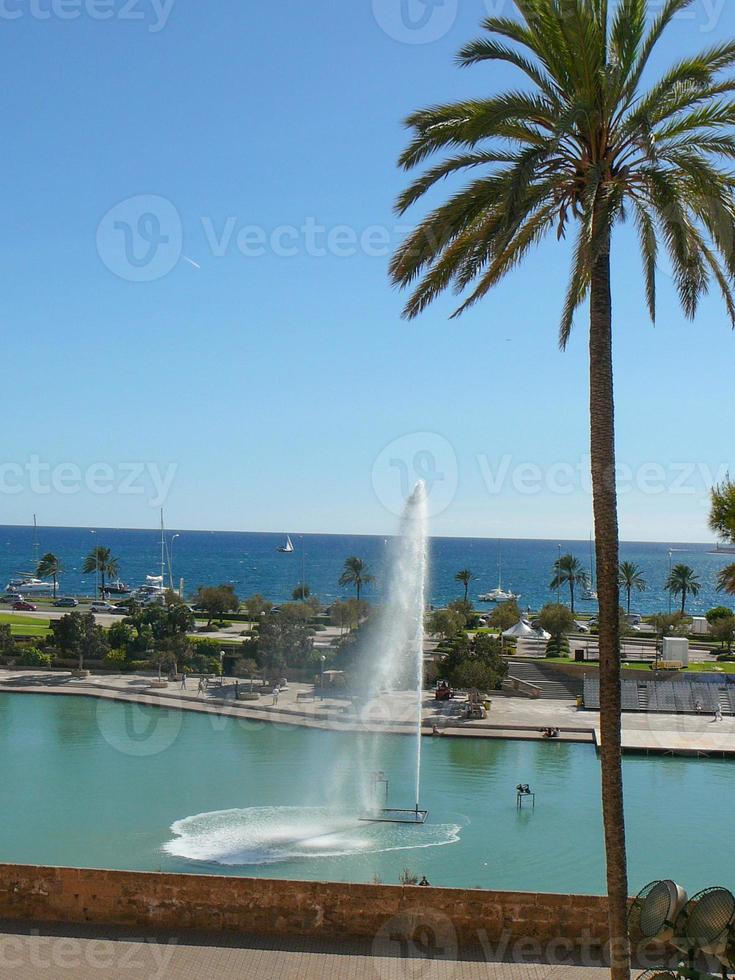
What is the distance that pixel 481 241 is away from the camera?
10.1m

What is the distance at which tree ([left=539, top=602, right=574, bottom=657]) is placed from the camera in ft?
173

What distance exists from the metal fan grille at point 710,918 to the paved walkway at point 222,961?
304 centimetres

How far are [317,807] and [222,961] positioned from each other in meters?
14.5

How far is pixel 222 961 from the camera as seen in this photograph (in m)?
12.4

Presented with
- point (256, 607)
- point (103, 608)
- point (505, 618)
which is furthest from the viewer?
point (103, 608)

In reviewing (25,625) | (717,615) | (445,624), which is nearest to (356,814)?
(445,624)

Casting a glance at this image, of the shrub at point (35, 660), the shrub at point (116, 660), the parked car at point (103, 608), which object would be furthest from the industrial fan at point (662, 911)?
the parked car at point (103, 608)

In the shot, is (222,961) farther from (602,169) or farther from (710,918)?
(602,169)

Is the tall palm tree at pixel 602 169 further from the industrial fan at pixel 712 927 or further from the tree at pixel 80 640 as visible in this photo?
the tree at pixel 80 640

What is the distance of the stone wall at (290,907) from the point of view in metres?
13.0

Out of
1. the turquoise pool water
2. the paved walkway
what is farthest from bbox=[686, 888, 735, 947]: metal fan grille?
the turquoise pool water

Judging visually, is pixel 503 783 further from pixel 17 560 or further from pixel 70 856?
pixel 17 560

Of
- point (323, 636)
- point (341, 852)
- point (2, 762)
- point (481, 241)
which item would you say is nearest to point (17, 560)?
point (323, 636)

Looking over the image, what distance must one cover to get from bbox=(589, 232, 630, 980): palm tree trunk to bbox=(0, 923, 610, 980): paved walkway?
319 centimetres
